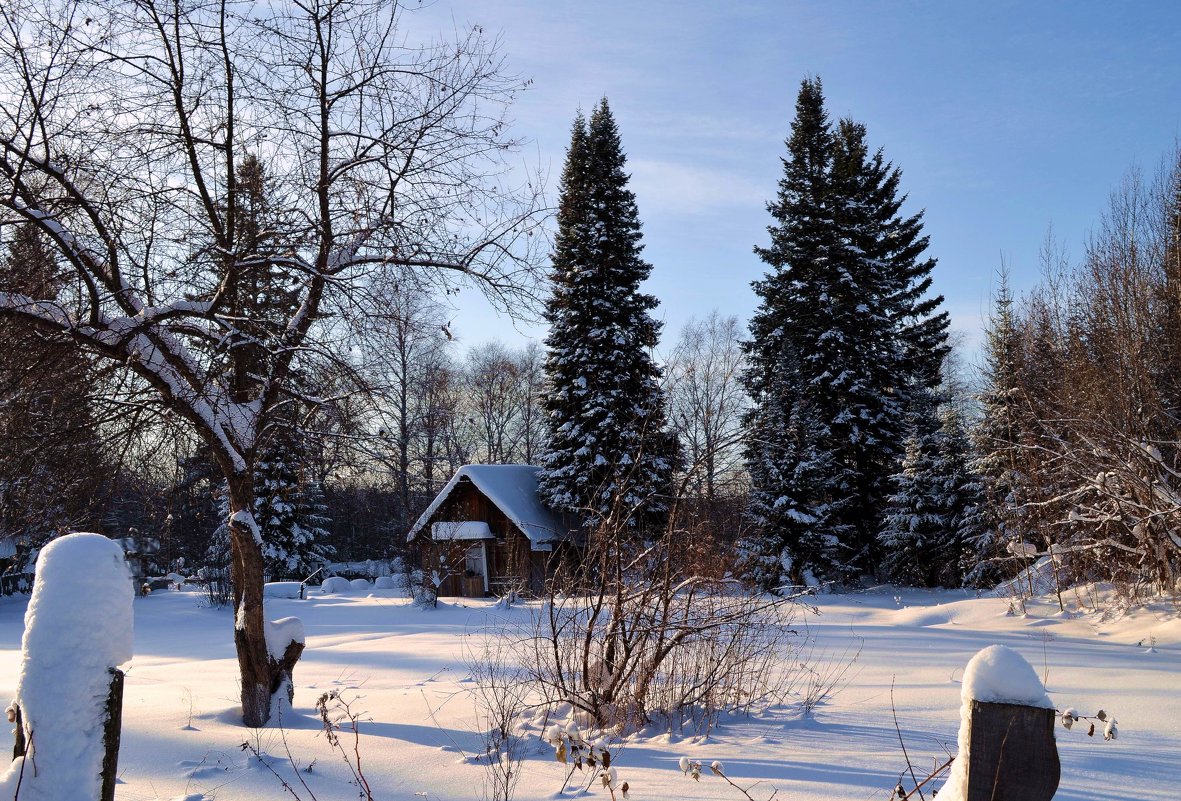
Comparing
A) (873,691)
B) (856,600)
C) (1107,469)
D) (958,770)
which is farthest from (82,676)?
(856,600)

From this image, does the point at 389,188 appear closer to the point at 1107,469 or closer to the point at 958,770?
the point at 958,770

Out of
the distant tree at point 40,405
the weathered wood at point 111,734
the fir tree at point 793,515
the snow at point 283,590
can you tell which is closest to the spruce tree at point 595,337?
the fir tree at point 793,515

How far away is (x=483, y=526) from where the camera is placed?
25344mm

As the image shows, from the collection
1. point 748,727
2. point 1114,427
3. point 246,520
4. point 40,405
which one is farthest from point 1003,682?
point 1114,427

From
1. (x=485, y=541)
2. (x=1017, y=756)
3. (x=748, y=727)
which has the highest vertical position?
(x=1017, y=756)

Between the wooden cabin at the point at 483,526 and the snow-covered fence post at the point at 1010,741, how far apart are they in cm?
2256

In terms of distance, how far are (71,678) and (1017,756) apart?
8.05 ft

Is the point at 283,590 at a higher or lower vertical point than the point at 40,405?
lower

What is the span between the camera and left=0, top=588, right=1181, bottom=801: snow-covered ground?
4.57 m

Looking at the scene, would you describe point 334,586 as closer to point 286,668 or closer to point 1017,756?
point 286,668

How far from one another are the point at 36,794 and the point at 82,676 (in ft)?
1.06

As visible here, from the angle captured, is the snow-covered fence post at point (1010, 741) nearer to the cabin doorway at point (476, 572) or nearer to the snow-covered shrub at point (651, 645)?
the snow-covered shrub at point (651, 645)

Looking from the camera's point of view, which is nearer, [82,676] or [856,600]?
[82,676]

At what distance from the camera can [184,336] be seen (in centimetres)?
716
